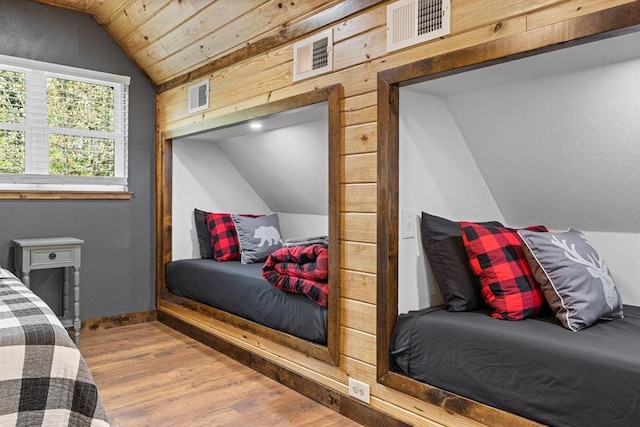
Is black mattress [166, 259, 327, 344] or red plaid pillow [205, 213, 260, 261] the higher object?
red plaid pillow [205, 213, 260, 261]

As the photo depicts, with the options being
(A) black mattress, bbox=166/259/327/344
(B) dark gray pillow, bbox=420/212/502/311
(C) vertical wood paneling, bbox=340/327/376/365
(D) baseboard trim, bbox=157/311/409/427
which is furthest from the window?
(B) dark gray pillow, bbox=420/212/502/311

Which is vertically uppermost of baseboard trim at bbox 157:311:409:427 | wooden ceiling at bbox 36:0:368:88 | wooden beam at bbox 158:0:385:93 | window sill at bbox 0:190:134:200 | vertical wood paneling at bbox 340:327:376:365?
wooden ceiling at bbox 36:0:368:88

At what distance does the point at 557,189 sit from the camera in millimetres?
2410

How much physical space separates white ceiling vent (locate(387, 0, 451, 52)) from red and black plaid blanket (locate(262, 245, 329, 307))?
1.15 m

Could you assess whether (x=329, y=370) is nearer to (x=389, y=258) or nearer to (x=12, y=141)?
(x=389, y=258)

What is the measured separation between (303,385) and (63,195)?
2.47m

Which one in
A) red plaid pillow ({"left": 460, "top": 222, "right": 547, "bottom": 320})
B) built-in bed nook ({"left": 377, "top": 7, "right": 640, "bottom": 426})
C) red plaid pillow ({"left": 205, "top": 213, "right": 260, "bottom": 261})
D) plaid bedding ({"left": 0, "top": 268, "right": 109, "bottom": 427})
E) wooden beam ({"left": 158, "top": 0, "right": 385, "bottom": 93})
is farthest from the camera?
red plaid pillow ({"left": 205, "top": 213, "right": 260, "bottom": 261})

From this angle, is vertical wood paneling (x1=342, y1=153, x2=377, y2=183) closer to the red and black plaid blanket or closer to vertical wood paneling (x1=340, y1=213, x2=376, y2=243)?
vertical wood paneling (x1=340, y1=213, x2=376, y2=243)

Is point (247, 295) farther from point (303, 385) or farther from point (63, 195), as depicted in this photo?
point (63, 195)

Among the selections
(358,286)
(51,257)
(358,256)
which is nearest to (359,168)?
(358,256)

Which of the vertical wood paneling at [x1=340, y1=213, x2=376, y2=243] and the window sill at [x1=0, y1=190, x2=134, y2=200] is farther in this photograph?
the window sill at [x1=0, y1=190, x2=134, y2=200]

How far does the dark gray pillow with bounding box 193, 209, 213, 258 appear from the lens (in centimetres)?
414

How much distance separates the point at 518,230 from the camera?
2.10m

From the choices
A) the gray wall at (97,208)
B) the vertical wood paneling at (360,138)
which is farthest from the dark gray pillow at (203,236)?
the vertical wood paneling at (360,138)
